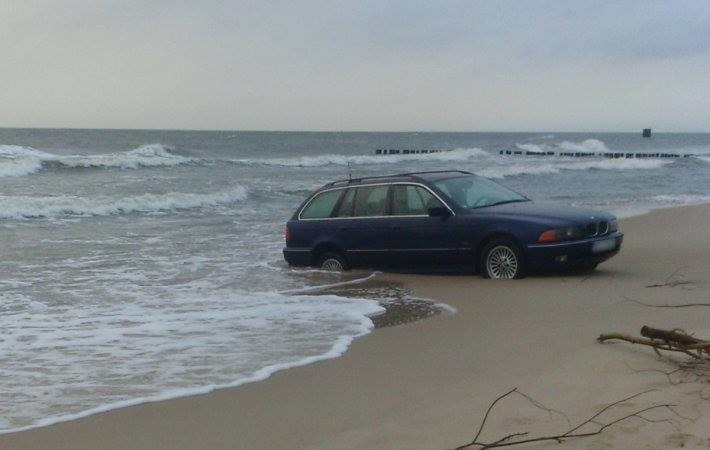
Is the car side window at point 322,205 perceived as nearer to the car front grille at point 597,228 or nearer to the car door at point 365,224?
the car door at point 365,224

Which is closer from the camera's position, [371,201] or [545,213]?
[545,213]

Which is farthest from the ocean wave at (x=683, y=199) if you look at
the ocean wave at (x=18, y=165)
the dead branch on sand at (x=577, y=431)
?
the ocean wave at (x=18, y=165)

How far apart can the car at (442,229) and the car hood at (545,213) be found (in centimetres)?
1

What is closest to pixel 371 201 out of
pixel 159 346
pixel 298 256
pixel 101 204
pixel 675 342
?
pixel 298 256

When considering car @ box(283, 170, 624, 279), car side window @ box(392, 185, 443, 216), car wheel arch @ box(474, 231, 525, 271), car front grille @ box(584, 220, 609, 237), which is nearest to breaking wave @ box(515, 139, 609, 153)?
car @ box(283, 170, 624, 279)

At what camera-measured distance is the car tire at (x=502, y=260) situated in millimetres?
10992

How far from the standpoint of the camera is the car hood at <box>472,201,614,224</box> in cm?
1102

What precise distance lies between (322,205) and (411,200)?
5.07 feet

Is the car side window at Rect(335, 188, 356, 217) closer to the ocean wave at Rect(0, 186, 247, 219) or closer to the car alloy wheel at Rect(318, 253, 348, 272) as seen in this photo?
the car alloy wheel at Rect(318, 253, 348, 272)

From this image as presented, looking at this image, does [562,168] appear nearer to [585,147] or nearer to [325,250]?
[325,250]

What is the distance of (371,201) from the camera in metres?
12.5

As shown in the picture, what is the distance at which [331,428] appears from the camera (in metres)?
5.17

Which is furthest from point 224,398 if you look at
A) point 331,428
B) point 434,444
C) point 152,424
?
point 434,444

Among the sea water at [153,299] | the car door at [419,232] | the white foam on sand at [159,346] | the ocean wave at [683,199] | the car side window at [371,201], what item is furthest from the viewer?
the ocean wave at [683,199]
